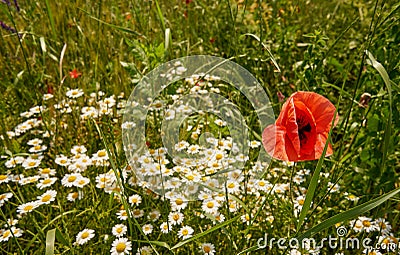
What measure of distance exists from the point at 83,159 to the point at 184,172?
0.30 m

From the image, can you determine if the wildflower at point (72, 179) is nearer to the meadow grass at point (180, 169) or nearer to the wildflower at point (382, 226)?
the meadow grass at point (180, 169)

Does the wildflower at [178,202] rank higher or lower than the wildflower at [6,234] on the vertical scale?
higher

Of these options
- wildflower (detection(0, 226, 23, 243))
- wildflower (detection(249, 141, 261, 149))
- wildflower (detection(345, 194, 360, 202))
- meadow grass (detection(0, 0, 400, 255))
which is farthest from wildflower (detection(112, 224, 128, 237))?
wildflower (detection(345, 194, 360, 202))

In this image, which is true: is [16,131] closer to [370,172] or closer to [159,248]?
[159,248]

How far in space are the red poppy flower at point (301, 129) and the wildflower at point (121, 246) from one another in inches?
16.2

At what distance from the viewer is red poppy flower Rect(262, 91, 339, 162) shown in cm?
85

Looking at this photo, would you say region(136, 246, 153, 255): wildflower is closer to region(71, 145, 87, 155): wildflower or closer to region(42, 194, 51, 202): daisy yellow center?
region(42, 194, 51, 202): daisy yellow center

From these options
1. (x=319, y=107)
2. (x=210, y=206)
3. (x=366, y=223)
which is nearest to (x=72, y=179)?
(x=210, y=206)

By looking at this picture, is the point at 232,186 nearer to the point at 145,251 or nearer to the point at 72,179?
the point at 145,251

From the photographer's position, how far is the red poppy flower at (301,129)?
0.85 metres

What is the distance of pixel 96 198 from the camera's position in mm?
1202

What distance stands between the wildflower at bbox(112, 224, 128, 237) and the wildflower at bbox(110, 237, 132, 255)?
2 centimetres

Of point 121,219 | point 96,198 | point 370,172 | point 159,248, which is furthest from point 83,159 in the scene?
point 370,172

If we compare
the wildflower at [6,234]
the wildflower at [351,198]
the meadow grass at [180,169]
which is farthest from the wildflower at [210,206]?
the wildflower at [6,234]
